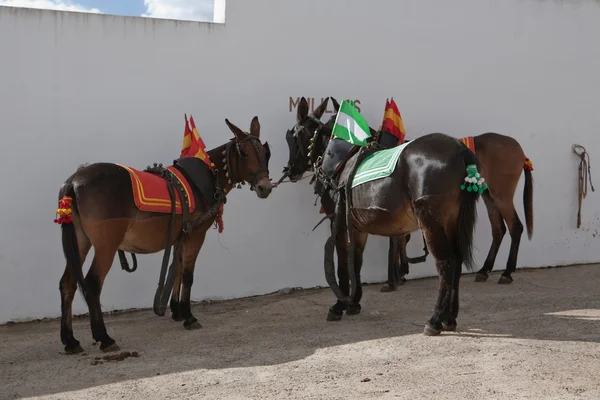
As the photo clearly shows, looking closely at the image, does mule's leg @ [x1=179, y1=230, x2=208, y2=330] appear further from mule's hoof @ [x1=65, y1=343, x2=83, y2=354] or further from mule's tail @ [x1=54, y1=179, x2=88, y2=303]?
mule's tail @ [x1=54, y1=179, x2=88, y2=303]

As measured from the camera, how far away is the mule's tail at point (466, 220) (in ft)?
17.7

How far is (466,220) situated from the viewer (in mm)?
5395

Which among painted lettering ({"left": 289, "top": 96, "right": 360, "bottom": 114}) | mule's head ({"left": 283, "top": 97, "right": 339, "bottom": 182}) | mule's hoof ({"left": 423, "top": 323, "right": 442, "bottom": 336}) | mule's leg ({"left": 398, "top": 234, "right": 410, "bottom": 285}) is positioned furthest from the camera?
mule's leg ({"left": 398, "top": 234, "right": 410, "bottom": 285})

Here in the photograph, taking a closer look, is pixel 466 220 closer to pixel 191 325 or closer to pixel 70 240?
pixel 191 325

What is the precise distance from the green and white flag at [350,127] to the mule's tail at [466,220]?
1.42m

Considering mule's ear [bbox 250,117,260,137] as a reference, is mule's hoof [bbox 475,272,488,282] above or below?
below

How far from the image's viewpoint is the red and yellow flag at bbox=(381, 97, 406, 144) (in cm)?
765

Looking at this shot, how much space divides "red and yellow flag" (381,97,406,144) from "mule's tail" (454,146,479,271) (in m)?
2.24

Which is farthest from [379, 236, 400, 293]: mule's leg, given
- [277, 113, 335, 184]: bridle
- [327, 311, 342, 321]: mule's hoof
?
[277, 113, 335, 184]: bridle

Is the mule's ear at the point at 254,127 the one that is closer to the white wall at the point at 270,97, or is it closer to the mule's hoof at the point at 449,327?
the white wall at the point at 270,97

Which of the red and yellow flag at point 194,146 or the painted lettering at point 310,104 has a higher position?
the painted lettering at point 310,104

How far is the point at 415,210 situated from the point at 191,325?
7.39 ft

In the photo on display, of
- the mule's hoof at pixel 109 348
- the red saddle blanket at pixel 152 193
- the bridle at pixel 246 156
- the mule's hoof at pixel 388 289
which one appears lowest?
the mule's hoof at pixel 388 289

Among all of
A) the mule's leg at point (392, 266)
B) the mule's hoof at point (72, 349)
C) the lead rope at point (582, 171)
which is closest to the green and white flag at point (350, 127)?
the mule's leg at point (392, 266)
